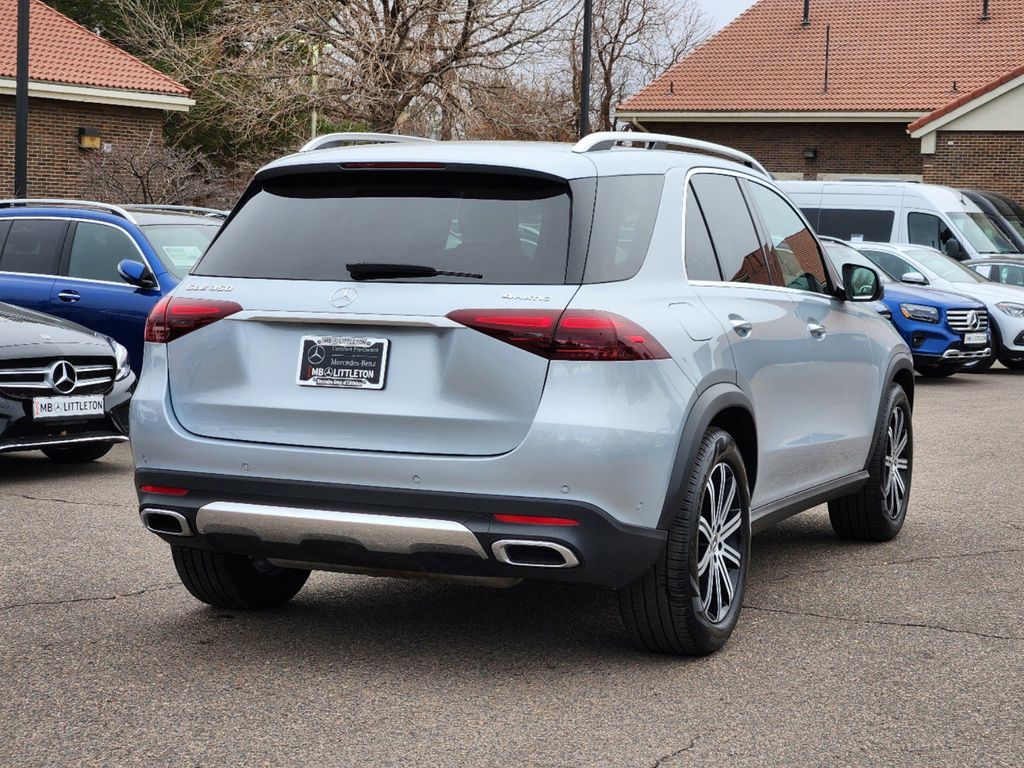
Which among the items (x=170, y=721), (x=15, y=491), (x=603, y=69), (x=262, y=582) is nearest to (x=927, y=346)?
(x=15, y=491)

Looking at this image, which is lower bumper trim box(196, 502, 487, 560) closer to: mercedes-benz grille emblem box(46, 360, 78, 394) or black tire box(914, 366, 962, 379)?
mercedes-benz grille emblem box(46, 360, 78, 394)

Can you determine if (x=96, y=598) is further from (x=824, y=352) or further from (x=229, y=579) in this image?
(x=824, y=352)

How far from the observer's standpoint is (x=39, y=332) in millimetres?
9602

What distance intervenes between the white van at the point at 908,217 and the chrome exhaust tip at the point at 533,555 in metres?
19.0

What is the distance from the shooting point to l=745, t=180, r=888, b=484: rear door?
6406 mm

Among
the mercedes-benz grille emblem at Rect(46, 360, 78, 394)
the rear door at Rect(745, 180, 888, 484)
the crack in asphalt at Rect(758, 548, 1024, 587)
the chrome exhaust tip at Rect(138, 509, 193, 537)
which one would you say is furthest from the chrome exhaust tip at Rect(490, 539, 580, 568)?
the mercedes-benz grille emblem at Rect(46, 360, 78, 394)

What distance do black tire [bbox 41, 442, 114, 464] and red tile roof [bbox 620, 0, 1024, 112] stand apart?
28.8 meters

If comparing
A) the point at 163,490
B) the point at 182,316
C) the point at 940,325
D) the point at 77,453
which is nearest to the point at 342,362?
the point at 182,316

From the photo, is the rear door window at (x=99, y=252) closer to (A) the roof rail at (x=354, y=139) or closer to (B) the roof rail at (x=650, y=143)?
(A) the roof rail at (x=354, y=139)

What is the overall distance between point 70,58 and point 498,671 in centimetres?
2980

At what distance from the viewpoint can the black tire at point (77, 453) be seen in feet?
33.9

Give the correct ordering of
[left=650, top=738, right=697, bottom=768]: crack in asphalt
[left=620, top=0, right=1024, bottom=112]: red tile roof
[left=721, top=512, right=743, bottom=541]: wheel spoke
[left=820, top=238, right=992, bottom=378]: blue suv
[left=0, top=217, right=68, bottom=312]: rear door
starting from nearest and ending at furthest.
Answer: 1. [left=650, top=738, right=697, bottom=768]: crack in asphalt
2. [left=721, top=512, right=743, bottom=541]: wheel spoke
3. [left=0, top=217, right=68, bottom=312]: rear door
4. [left=820, top=238, right=992, bottom=378]: blue suv
5. [left=620, top=0, right=1024, bottom=112]: red tile roof

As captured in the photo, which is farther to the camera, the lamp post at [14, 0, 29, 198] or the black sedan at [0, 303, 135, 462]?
the lamp post at [14, 0, 29, 198]

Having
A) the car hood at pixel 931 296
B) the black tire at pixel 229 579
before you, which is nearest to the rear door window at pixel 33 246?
the black tire at pixel 229 579
